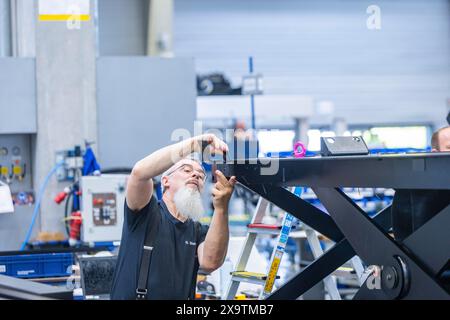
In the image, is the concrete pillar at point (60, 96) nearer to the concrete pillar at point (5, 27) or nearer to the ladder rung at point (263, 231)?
the concrete pillar at point (5, 27)

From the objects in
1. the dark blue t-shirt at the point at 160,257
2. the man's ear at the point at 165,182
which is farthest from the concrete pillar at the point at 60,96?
the dark blue t-shirt at the point at 160,257

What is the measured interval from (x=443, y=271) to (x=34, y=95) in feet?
15.9

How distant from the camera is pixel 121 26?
11.6m

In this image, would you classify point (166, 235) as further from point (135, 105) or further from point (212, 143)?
point (135, 105)

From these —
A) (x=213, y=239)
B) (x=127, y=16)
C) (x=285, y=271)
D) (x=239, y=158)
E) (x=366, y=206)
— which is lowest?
(x=285, y=271)

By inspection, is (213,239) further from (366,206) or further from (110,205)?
(366,206)

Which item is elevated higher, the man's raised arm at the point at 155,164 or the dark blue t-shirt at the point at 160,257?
the man's raised arm at the point at 155,164

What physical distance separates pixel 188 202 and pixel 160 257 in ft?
0.95

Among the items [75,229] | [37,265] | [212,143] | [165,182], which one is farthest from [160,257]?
[75,229]

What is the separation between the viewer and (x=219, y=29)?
45.1 ft

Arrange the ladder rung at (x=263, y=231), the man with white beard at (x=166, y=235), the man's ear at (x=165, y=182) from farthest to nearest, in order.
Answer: the ladder rung at (x=263, y=231) → the man's ear at (x=165, y=182) → the man with white beard at (x=166, y=235)

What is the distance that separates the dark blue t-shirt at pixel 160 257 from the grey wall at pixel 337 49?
10.2m

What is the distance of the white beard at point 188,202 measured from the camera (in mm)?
3398

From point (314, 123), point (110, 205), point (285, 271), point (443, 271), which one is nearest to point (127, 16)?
point (314, 123)
